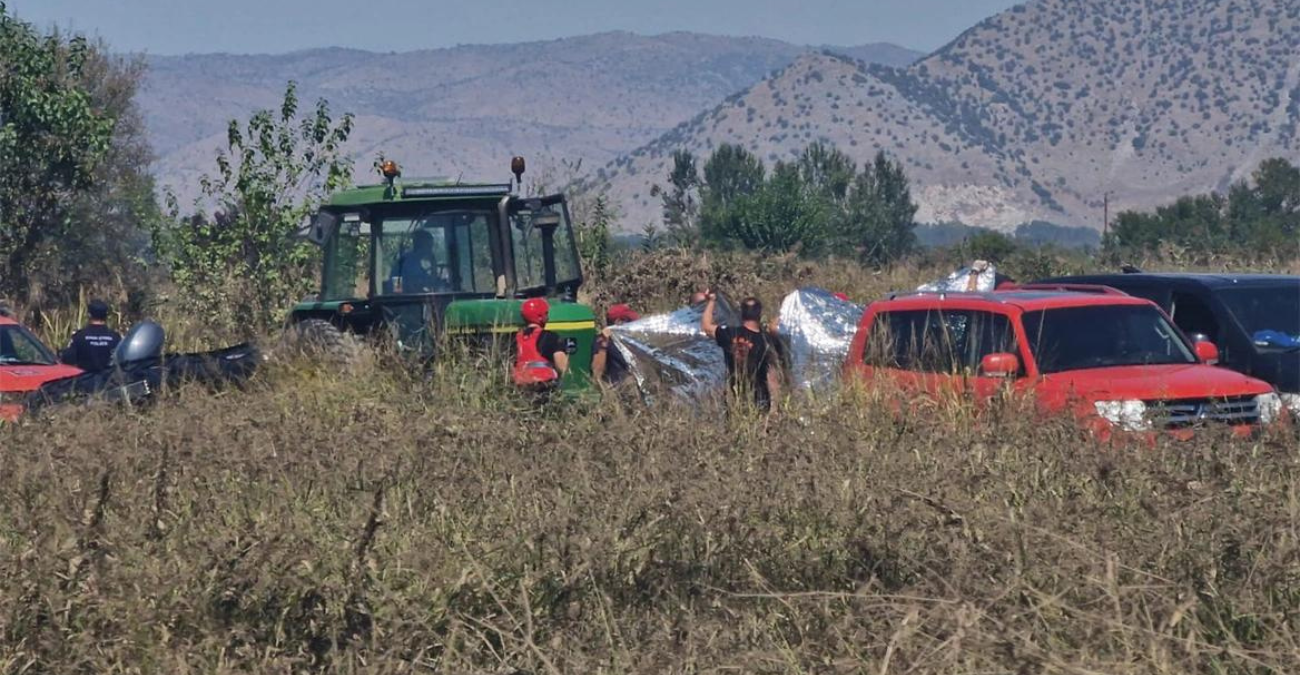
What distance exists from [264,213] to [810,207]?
1115 inches

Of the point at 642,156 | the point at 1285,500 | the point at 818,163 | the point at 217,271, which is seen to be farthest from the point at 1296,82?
the point at 1285,500

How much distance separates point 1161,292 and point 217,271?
1087 cm

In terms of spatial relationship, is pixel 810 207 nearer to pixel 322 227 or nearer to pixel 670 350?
pixel 670 350

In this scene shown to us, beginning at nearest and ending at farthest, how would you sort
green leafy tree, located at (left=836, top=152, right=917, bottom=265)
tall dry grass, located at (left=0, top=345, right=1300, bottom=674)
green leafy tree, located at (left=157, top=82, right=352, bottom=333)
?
tall dry grass, located at (left=0, top=345, right=1300, bottom=674), green leafy tree, located at (left=157, top=82, right=352, bottom=333), green leafy tree, located at (left=836, top=152, right=917, bottom=265)

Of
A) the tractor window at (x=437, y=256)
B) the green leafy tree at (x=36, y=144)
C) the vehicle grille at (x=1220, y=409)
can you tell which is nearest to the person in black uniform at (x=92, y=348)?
the tractor window at (x=437, y=256)

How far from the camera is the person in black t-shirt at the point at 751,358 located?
10781 millimetres

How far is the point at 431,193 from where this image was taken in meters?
13.2

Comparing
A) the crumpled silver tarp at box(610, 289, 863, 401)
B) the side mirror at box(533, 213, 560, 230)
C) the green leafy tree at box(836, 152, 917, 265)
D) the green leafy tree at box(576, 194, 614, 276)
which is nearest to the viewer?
the side mirror at box(533, 213, 560, 230)

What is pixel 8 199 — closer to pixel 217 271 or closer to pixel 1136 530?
pixel 217 271

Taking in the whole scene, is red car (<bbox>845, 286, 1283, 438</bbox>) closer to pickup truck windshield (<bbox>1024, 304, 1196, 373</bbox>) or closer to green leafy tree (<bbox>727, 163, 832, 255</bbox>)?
pickup truck windshield (<bbox>1024, 304, 1196, 373</bbox>)

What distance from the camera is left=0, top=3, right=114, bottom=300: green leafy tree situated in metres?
19.4

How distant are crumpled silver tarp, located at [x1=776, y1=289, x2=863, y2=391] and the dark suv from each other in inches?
88.3

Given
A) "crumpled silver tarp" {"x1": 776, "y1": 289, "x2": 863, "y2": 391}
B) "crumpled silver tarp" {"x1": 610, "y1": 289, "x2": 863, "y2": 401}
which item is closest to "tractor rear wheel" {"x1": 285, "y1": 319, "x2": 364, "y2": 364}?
"crumpled silver tarp" {"x1": 610, "y1": 289, "x2": 863, "y2": 401}

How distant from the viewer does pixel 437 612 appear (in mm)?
5395
